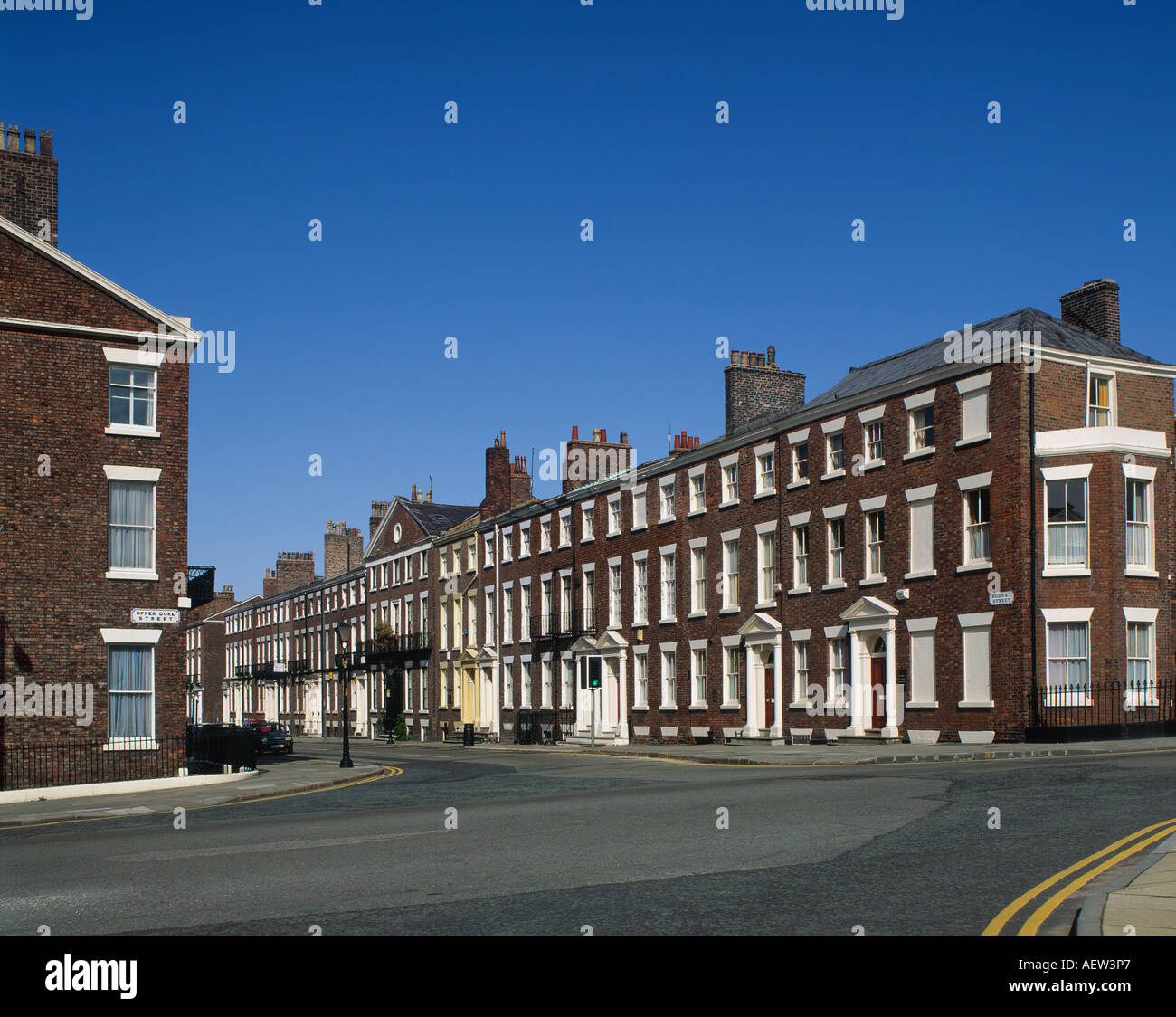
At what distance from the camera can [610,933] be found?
326 inches

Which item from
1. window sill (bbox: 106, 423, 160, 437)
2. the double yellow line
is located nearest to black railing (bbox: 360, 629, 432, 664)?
window sill (bbox: 106, 423, 160, 437)

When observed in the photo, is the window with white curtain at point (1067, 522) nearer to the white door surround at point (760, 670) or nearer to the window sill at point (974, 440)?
the window sill at point (974, 440)

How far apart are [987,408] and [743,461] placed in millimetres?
11729

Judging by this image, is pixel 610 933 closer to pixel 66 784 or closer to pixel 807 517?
pixel 66 784

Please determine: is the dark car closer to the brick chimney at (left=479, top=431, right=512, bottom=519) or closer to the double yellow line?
the brick chimney at (left=479, top=431, right=512, bottom=519)

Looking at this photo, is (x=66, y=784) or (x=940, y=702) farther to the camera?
(x=940, y=702)

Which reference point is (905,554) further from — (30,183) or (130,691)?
(30,183)

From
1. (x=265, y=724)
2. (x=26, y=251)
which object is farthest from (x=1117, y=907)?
(x=265, y=724)

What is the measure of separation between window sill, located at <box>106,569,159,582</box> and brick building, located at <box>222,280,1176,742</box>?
20.0 metres

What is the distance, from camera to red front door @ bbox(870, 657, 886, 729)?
118 ft

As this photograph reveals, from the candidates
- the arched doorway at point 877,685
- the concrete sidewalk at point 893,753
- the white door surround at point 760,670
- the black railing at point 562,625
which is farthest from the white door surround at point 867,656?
the black railing at point 562,625

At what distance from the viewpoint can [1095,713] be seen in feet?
103

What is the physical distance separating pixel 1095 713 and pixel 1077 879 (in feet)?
76.0

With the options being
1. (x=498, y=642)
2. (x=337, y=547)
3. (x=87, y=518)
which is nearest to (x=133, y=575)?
(x=87, y=518)
